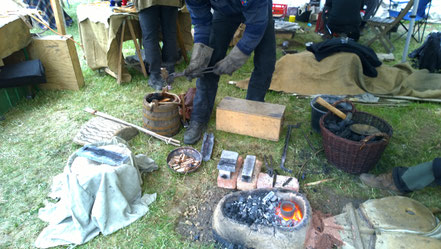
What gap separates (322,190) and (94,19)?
13.1ft

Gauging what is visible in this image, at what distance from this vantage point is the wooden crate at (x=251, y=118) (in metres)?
3.39

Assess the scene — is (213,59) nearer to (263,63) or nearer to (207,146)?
(263,63)

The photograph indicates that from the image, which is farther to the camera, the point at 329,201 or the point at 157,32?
the point at 157,32

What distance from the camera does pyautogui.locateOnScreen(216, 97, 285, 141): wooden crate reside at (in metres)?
3.39

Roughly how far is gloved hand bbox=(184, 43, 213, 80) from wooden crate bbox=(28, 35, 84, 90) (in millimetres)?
2255

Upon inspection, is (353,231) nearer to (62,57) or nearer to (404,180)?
(404,180)

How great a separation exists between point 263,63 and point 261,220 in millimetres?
1890

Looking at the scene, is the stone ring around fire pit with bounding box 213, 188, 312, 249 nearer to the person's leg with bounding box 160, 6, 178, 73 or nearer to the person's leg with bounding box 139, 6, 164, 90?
the person's leg with bounding box 139, 6, 164, 90

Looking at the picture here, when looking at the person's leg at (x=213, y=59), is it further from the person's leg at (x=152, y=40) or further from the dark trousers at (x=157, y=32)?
the dark trousers at (x=157, y=32)

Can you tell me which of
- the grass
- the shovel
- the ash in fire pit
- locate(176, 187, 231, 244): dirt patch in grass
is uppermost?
the shovel

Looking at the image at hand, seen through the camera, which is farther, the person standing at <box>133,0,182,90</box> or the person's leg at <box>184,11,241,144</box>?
the person standing at <box>133,0,182,90</box>

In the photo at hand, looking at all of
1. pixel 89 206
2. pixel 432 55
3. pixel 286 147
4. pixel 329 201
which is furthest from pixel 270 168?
pixel 432 55

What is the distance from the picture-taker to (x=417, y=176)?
2.57m

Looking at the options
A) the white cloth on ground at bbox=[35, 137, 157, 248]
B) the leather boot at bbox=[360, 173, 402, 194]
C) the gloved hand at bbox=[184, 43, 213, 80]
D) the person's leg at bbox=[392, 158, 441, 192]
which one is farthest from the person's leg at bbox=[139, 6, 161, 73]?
the person's leg at bbox=[392, 158, 441, 192]
